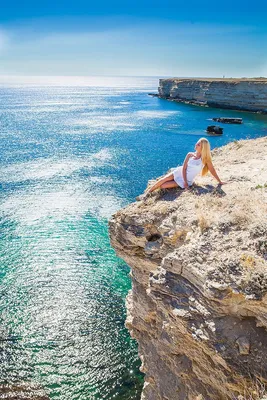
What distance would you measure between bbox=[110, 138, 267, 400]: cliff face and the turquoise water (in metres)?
5.70

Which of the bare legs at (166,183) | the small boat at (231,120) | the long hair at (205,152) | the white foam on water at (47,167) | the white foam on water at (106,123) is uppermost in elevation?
the long hair at (205,152)

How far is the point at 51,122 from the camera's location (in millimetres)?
92562

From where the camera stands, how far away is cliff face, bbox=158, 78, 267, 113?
108 meters

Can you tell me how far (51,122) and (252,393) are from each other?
92.4m

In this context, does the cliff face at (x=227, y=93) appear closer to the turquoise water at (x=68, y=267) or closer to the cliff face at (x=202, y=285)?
the turquoise water at (x=68, y=267)

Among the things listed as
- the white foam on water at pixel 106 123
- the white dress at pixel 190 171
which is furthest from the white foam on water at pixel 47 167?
the white dress at pixel 190 171

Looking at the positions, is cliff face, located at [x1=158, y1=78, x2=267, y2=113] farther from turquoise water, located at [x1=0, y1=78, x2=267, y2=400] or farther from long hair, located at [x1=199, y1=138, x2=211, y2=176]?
long hair, located at [x1=199, y1=138, x2=211, y2=176]

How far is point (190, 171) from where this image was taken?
40.7ft

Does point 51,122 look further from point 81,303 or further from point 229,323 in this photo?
point 229,323

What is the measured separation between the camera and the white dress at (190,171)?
12.3 m

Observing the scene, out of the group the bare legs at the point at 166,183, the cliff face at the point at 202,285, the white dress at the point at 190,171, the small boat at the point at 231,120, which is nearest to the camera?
the cliff face at the point at 202,285

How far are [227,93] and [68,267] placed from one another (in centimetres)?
10593

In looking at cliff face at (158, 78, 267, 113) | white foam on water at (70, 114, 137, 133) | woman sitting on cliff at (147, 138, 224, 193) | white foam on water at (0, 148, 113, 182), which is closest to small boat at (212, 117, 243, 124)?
white foam on water at (70, 114, 137, 133)

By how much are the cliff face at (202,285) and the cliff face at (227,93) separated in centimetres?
10562
